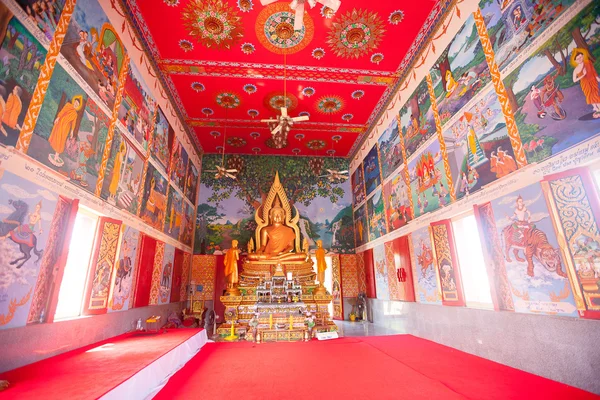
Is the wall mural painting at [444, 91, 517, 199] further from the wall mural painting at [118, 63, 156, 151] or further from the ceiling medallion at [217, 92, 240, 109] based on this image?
the wall mural painting at [118, 63, 156, 151]

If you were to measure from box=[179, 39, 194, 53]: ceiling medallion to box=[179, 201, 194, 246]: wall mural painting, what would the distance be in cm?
558

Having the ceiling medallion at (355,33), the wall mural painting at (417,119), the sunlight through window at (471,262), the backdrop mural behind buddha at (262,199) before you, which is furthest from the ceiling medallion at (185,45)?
the sunlight through window at (471,262)

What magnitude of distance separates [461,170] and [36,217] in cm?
749

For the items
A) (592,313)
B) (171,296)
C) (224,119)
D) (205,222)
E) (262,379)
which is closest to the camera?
(592,313)

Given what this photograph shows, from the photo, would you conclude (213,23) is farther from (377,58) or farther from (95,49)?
(377,58)

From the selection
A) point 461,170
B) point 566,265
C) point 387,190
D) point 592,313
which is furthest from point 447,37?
point 592,313

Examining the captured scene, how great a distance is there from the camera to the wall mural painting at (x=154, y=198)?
7648 mm

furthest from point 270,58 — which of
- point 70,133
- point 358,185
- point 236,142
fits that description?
point 358,185

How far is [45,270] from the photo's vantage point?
414cm

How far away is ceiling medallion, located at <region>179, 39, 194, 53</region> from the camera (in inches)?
298

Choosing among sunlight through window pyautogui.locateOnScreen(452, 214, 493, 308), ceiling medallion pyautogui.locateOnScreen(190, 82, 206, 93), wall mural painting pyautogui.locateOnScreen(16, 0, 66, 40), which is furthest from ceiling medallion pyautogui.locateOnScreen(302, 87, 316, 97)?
wall mural painting pyautogui.locateOnScreen(16, 0, 66, 40)

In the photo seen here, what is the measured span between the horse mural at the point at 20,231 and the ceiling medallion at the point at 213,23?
224 inches

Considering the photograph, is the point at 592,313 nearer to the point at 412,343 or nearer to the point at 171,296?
the point at 412,343

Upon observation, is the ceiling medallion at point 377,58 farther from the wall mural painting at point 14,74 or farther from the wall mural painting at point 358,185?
the wall mural painting at point 14,74
